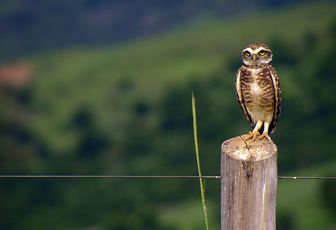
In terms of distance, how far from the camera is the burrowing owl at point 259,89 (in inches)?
335

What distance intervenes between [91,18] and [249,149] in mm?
167342

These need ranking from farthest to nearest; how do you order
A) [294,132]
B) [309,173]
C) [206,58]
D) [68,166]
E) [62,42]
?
[62,42]
[206,58]
[294,132]
[68,166]
[309,173]

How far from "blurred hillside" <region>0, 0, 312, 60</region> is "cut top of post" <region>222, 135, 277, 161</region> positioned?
152281 mm

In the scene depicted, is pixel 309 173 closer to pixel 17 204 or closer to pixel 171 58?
pixel 17 204

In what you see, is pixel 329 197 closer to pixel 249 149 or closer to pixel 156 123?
pixel 156 123

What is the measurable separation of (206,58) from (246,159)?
110 meters

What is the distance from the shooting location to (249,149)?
575 cm

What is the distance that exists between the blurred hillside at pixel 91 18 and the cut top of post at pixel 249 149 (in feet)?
500

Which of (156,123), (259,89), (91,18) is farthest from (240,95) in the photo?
(91,18)

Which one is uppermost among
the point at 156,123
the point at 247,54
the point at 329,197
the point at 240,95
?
the point at 247,54

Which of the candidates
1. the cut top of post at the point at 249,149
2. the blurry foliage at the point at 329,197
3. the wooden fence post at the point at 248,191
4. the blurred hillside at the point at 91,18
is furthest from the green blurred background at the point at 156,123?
the wooden fence post at the point at 248,191

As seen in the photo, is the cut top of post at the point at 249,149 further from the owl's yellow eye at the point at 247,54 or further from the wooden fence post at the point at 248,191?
the owl's yellow eye at the point at 247,54

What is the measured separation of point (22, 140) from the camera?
96.0 m

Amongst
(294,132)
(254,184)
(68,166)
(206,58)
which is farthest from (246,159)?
(206,58)
